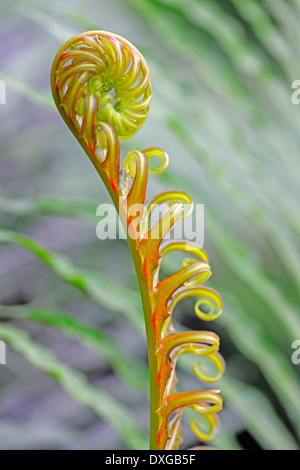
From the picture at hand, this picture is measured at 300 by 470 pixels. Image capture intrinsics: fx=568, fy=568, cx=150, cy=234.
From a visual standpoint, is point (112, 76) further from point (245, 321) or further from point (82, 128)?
point (245, 321)

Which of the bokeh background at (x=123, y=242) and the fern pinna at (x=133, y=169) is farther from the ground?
the bokeh background at (x=123, y=242)

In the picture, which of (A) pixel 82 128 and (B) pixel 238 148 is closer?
(A) pixel 82 128

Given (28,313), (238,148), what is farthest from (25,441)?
(238,148)

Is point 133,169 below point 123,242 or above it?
below

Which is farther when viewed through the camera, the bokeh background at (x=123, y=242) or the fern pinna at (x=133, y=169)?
the bokeh background at (x=123, y=242)

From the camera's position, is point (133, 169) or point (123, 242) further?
point (123, 242)
